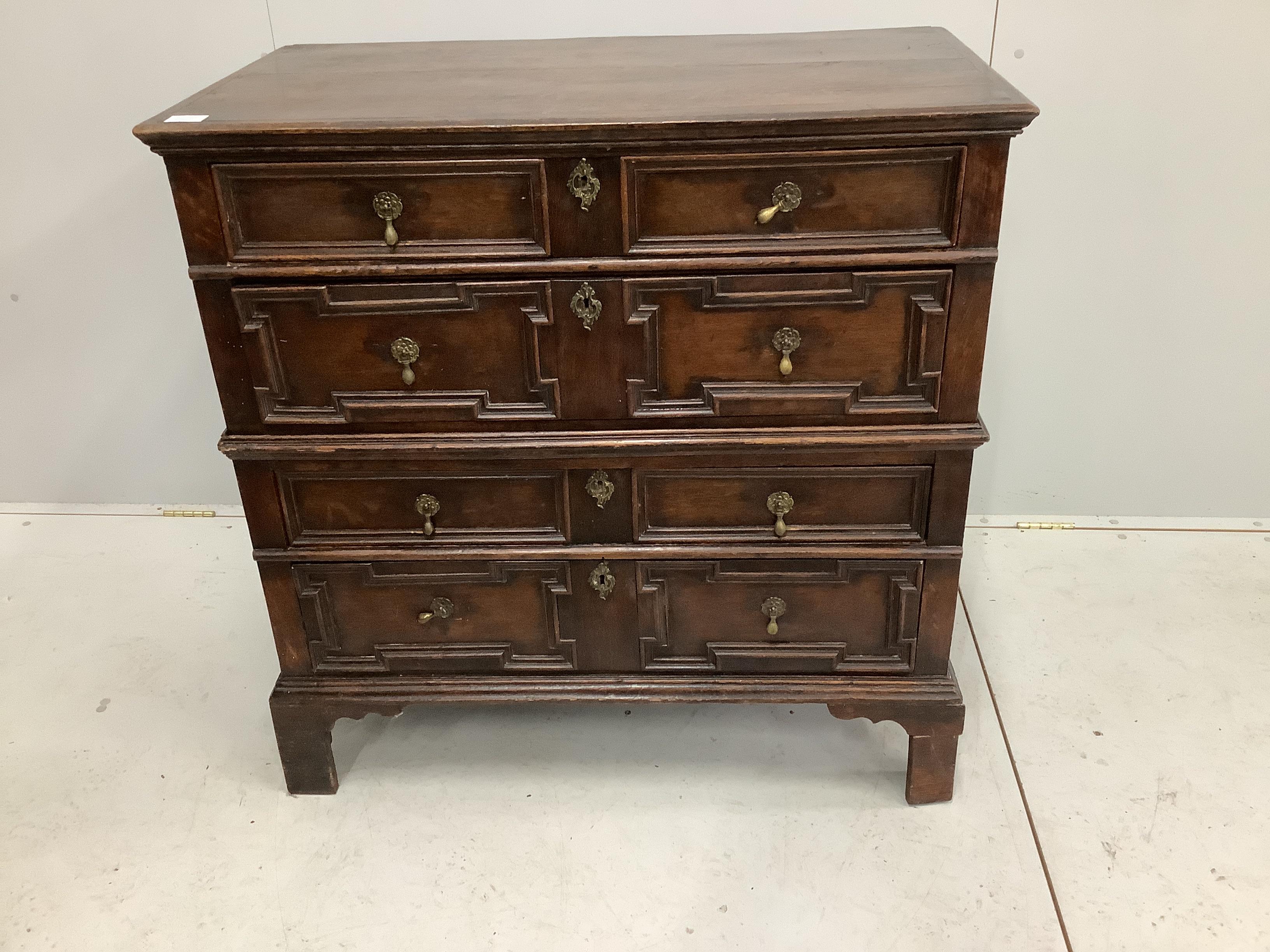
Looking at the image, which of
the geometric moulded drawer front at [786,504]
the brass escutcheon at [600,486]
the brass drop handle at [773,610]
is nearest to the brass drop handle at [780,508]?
the geometric moulded drawer front at [786,504]

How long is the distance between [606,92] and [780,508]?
72 cm

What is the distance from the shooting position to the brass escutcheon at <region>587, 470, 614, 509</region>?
5.96 feet

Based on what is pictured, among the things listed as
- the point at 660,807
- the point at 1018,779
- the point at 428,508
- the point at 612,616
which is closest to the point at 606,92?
the point at 428,508

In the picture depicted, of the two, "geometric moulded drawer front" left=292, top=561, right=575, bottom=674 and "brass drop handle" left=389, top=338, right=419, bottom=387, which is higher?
"brass drop handle" left=389, top=338, right=419, bottom=387

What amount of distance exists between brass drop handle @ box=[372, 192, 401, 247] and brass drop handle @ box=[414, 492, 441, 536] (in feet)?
1.46

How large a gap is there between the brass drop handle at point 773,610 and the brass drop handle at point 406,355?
0.72 m

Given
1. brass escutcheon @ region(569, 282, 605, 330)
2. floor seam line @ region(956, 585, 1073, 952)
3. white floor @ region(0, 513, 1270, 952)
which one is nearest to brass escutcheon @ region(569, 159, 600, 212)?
brass escutcheon @ region(569, 282, 605, 330)

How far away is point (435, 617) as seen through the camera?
1.98 metres

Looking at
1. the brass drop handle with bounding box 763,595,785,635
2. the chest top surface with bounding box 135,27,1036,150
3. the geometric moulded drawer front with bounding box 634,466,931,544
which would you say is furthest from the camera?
the brass drop handle with bounding box 763,595,785,635

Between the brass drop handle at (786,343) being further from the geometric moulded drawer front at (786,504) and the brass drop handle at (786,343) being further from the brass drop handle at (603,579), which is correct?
the brass drop handle at (603,579)

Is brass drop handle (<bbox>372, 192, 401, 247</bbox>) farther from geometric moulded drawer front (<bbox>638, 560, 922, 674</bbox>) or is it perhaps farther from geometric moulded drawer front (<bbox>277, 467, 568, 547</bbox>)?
geometric moulded drawer front (<bbox>638, 560, 922, 674</bbox>)

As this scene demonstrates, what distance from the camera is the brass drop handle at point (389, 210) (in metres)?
1.60

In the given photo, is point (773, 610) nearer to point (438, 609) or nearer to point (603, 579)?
point (603, 579)

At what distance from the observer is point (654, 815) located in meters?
2.06
